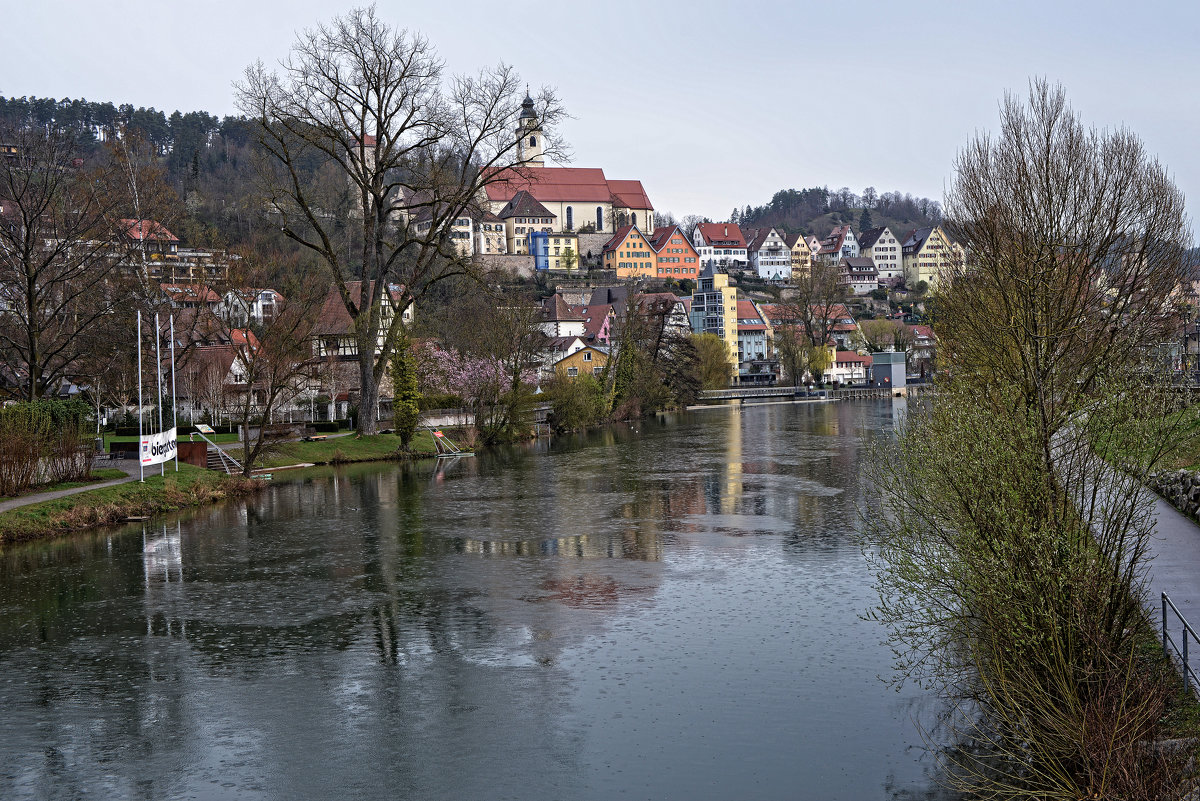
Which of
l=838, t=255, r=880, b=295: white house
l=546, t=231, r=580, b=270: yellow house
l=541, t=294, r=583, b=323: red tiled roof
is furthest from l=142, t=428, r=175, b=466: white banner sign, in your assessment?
l=838, t=255, r=880, b=295: white house

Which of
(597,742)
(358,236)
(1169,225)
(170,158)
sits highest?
(170,158)

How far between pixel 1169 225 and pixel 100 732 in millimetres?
20510

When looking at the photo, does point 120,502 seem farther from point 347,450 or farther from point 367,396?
point 367,396

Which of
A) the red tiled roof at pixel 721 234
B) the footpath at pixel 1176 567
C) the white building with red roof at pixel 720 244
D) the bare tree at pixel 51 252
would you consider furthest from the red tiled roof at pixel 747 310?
the footpath at pixel 1176 567

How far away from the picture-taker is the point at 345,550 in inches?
961

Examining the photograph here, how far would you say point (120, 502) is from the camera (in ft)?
97.8

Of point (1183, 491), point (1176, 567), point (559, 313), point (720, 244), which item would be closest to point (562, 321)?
point (559, 313)

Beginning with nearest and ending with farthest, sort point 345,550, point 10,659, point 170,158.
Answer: point 10,659 < point 345,550 < point 170,158

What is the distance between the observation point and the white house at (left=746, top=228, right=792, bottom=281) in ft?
607

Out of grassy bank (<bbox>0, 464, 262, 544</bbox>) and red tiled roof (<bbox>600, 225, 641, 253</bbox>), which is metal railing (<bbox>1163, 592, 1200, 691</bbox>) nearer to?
grassy bank (<bbox>0, 464, 262, 544</bbox>)

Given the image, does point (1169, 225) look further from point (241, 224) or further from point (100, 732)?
point (241, 224)

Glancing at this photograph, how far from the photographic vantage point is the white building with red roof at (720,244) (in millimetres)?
181625

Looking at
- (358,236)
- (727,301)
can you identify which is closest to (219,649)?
(358,236)

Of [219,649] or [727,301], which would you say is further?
[727,301]
